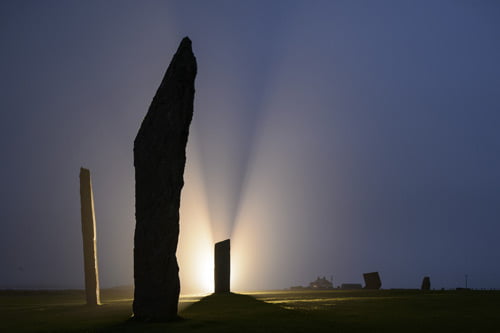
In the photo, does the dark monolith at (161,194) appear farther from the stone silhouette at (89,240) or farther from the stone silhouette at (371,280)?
the stone silhouette at (371,280)

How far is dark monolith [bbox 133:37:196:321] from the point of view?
1437 cm

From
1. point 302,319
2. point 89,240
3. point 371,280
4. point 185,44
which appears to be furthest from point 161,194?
point 371,280

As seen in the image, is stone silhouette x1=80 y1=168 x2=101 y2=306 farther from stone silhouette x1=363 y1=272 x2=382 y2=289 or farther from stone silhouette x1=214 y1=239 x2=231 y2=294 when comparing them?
stone silhouette x1=363 y1=272 x2=382 y2=289

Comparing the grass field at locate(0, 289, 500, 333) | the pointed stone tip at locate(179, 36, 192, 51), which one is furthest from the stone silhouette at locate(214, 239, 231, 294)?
the pointed stone tip at locate(179, 36, 192, 51)

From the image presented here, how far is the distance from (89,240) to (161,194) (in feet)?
35.7

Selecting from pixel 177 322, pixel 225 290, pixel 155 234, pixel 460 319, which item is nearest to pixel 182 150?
pixel 155 234

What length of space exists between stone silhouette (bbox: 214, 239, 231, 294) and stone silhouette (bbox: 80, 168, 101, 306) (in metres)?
6.34

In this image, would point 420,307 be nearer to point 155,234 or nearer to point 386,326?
point 386,326

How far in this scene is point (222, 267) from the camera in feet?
91.4

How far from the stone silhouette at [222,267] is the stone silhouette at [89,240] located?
6341 millimetres

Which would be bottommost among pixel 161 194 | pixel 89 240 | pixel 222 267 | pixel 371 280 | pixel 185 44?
pixel 371 280

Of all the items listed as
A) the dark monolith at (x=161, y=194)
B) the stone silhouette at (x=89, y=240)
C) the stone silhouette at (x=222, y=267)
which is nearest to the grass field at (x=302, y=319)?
the dark monolith at (x=161, y=194)

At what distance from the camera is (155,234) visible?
1436cm

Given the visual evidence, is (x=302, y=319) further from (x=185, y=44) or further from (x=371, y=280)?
(x=371, y=280)
